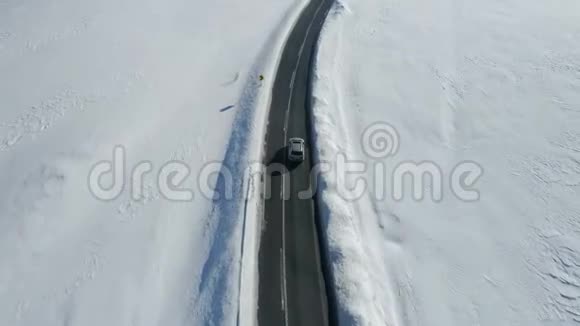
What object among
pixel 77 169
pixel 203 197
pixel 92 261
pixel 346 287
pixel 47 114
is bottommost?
pixel 346 287

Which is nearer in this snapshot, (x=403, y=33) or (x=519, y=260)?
(x=519, y=260)

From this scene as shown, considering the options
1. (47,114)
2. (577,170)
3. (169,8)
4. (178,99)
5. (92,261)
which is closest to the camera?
(92,261)

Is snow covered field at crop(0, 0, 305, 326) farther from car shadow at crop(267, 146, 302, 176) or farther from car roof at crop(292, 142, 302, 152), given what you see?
car roof at crop(292, 142, 302, 152)

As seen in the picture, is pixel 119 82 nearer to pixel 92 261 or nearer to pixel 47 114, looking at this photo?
pixel 47 114

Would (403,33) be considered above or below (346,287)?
above

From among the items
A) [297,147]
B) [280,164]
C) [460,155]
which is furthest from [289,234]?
[460,155]

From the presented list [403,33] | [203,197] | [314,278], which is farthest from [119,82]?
[403,33]
